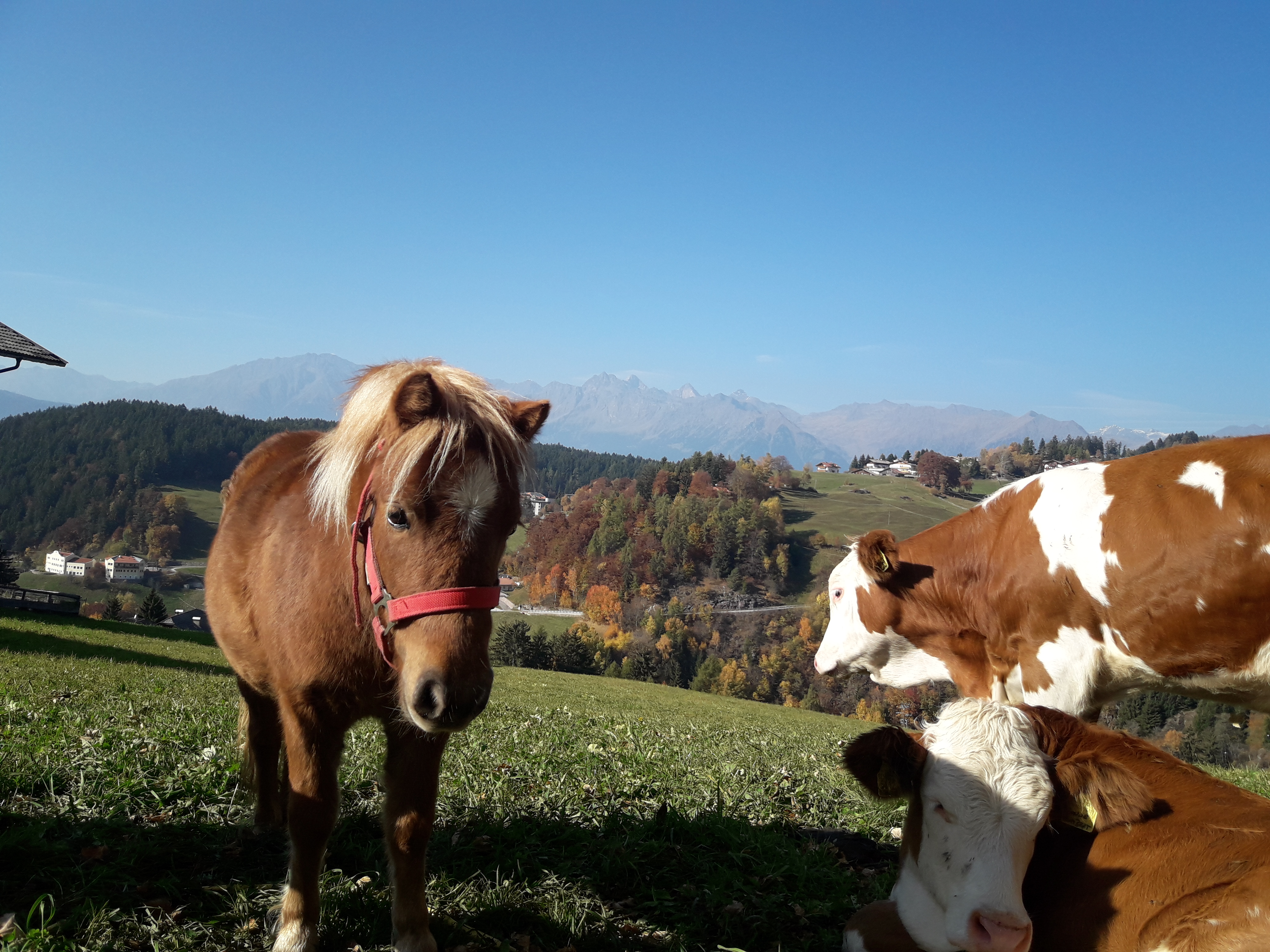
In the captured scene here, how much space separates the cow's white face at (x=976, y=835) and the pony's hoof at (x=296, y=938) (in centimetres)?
252

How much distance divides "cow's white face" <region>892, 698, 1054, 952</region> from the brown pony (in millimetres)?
1963

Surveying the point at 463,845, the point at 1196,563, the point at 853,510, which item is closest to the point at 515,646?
the point at 463,845

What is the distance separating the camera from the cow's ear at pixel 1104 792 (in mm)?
3041

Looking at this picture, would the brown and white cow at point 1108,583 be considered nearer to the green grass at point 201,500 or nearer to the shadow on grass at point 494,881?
the shadow on grass at point 494,881

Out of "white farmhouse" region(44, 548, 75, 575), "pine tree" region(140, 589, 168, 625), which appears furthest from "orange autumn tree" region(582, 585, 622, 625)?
"white farmhouse" region(44, 548, 75, 575)

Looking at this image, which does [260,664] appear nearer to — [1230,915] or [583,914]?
[583,914]

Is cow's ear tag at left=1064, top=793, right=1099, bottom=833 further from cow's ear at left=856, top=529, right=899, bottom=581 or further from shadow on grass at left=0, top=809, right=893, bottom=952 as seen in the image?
cow's ear at left=856, top=529, right=899, bottom=581

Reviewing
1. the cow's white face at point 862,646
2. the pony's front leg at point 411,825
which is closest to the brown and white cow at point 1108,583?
the cow's white face at point 862,646

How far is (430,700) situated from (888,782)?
1991 mm

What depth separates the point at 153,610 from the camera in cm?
4953

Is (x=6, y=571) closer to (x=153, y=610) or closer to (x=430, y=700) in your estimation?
(x=153, y=610)

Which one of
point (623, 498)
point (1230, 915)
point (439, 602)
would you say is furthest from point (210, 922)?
point (623, 498)

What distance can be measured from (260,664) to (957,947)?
3388mm

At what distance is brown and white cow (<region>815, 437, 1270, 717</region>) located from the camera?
188 inches
